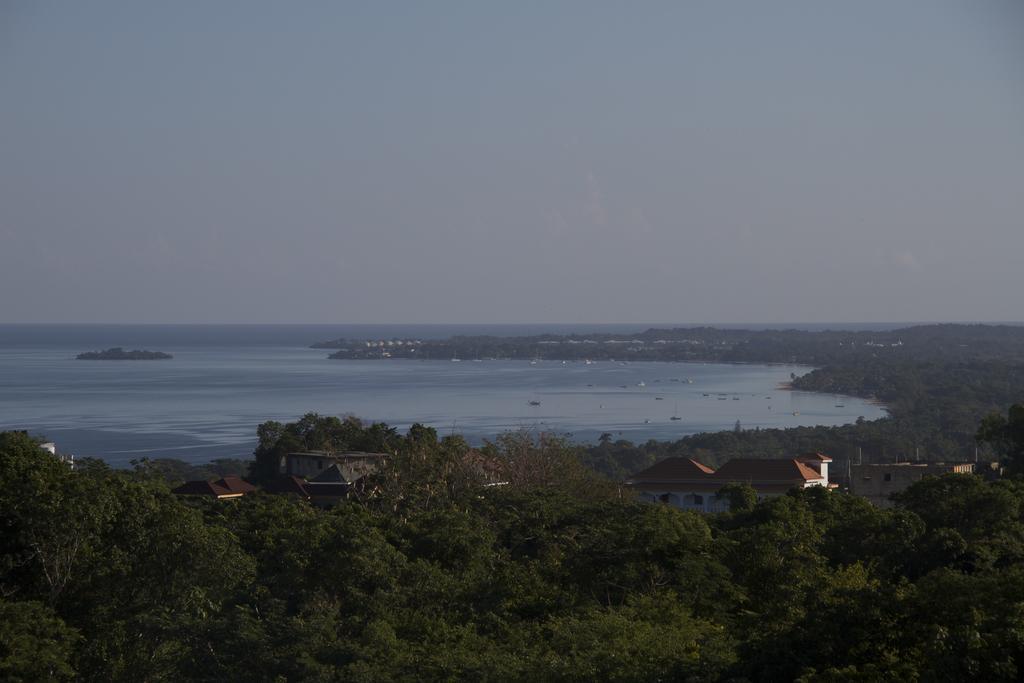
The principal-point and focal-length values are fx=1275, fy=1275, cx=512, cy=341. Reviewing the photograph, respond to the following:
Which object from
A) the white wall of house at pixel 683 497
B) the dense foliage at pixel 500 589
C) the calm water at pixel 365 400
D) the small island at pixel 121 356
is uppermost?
the dense foliage at pixel 500 589

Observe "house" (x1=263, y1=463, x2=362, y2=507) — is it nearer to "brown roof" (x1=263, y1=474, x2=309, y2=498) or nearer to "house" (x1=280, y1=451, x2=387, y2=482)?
"brown roof" (x1=263, y1=474, x2=309, y2=498)

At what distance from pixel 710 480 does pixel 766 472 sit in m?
1.19

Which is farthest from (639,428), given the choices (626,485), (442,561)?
(442,561)

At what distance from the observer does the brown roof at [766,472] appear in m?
26.6

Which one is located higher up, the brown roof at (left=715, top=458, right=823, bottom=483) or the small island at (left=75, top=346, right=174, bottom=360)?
the brown roof at (left=715, top=458, right=823, bottom=483)

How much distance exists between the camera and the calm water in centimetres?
5485

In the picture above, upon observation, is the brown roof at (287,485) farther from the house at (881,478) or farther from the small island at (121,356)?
the small island at (121,356)

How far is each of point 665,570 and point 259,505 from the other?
592 centimetres

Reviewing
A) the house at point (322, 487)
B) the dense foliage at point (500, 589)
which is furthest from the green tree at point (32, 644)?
the house at point (322, 487)

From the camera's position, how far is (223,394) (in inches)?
3022

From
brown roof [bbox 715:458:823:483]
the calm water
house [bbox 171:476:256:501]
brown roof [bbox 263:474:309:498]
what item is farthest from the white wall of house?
the calm water

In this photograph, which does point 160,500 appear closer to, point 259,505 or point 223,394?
point 259,505

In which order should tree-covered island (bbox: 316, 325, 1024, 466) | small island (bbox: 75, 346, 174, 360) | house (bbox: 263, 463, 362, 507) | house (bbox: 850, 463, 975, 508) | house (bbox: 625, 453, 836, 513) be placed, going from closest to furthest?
1. house (bbox: 263, 463, 362, 507)
2. house (bbox: 625, 453, 836, 513)
3. house (bbox: 850, 463, 975, 508)
4. tree-covered island (bbox: 316, 325, 1024, 466)
5. small island (bbox: 75, 346, 174, 360)

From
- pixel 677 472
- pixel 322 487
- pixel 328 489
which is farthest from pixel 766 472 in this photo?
pixel 322 487
